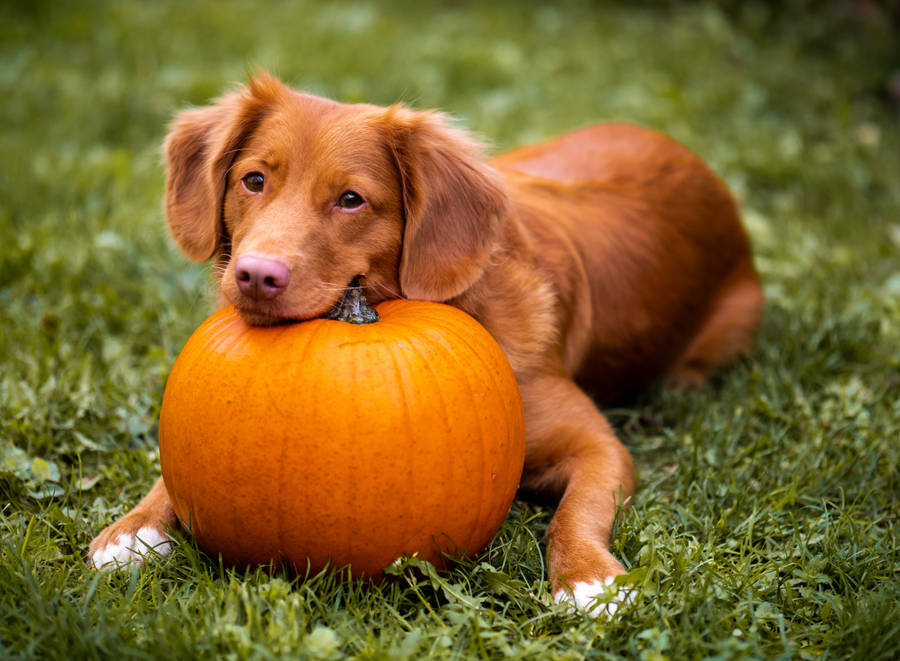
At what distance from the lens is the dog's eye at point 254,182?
2791 mm

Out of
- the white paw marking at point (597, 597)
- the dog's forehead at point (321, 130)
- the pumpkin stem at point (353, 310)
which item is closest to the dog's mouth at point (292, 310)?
the pumpkin stem at point (353, 310)

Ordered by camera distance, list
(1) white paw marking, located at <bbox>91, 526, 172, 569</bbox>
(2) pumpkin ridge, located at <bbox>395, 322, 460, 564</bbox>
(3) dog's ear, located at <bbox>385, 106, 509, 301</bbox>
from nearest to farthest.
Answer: (2) pumpkin ridge, located at <bbox>395, 322, 460, 564</bbox>, (1) white paw marking, located at <bbox>91, 526, 172, 569</bbox>, (3) dog's ear, located at <bbox>385, 106, 509, 301</bbox>

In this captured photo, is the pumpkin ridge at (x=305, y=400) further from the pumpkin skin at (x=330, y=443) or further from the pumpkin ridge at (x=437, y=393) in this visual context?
the pumpkin ridge at (x=437, y=393)

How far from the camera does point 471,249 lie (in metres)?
2.91

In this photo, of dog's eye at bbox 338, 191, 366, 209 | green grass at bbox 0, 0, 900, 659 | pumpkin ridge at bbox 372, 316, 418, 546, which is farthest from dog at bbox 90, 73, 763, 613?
pumpkin ridge at bbox 372, 316, 418, 546

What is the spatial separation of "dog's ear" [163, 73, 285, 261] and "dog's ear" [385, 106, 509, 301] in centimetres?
48

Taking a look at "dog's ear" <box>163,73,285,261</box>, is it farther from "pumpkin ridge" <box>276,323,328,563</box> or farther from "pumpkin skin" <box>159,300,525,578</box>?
"pumpkin ridge" <box>276,323,328,563</box>

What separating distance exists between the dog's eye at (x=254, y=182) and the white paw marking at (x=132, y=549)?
1.08 m

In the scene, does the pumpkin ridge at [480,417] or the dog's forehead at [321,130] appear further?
the dog's forehead at [321,130]

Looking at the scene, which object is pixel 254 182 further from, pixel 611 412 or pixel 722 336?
pixel 722 336

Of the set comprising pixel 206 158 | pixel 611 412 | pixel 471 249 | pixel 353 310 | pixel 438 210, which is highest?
pixel 206 158

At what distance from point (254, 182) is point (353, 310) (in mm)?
569

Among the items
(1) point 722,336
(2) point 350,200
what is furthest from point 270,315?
(1) point 722,336

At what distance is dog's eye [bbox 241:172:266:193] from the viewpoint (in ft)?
9.16
